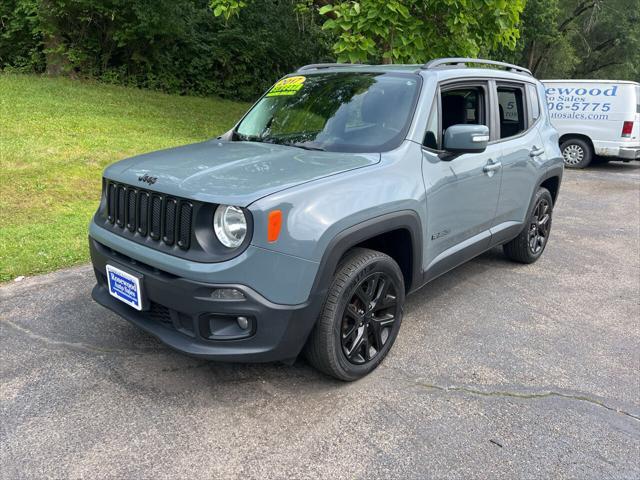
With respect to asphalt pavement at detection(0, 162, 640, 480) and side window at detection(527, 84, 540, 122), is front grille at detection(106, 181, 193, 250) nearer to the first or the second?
asphalt pavement at detection(0, 162, 640, 480)

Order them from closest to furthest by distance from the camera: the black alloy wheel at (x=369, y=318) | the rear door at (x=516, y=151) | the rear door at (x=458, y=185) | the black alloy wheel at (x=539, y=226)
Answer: the black alloy wheel at (x=369, y=318) < the rear door at (x=458, y=185) < the rear door at (x=516, y=151) < the black alloy wheel at (x=539, y=226)

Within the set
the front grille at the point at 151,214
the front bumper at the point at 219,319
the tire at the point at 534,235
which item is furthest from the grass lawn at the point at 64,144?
the tire at the point at 534,235

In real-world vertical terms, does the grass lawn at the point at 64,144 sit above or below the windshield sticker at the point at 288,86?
below

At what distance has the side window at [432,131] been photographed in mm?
3426

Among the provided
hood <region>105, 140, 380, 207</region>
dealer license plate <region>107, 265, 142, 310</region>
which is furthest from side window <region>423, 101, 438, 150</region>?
dealer license plate <region>107, 265, 142, 310</region>

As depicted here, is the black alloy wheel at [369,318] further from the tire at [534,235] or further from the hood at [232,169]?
the tire at [534,235]

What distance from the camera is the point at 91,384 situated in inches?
116

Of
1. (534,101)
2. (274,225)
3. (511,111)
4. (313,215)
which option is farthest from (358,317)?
(534,101)

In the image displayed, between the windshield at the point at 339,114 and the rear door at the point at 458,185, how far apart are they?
0.84 ft

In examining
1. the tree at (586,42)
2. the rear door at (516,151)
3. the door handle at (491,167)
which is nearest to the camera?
the door handle at (491,167)

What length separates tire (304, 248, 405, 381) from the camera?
2764 millimetres

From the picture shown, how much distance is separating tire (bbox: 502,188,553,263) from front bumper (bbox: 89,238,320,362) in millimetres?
3131

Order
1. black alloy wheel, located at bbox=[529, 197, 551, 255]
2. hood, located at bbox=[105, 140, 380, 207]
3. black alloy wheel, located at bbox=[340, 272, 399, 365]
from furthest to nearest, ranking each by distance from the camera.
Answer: black alloy wheel, located at bbox=[529, 197, 551, 255] → black alloy wheel, located at bbox=[340, 272, 399, 365] → hood, located at bbox=[105, 140, 380, 207]

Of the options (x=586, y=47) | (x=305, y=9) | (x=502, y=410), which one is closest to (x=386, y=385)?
(x=502, y=410)
